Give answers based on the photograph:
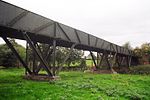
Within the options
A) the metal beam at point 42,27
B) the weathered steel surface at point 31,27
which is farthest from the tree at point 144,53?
the metal beam at point 42,27

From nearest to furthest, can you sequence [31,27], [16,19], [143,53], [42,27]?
[16,19] → [31,27] → [42,27] → [143,53]

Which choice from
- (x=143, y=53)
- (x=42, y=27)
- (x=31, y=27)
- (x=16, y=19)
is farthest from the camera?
(x=143, y=53)

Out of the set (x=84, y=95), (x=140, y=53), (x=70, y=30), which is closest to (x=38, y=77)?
(x=70, y=30)

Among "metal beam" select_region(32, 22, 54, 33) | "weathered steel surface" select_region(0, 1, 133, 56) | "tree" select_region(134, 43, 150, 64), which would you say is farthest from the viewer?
"tree" select_region(134, 43, 150, 64)

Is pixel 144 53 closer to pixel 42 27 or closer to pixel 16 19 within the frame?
pixel 42 27

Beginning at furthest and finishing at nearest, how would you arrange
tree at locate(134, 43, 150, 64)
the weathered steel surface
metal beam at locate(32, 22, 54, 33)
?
1. tree at locate(134, 43, 150, 64)
2. metal beam at locate(32, 22, 54, 33)
3. the weathered steel surface

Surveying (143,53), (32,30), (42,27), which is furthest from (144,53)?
(32,30)

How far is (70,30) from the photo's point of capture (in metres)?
22.5

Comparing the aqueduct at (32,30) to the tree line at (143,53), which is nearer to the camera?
the aqueduct at (32,30)

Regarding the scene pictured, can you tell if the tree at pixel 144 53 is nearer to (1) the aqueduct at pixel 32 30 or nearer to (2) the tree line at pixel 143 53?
(2) the tree line at pixel 143 53

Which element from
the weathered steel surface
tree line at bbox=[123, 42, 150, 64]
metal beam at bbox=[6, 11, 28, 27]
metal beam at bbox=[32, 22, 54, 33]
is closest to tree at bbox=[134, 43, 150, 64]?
tree line at bbox=[123, 42, 150, 64]

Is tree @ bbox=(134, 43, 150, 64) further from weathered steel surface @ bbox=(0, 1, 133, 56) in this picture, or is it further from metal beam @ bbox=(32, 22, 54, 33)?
metal beam @ bbox=(32, 22, 54, 33)

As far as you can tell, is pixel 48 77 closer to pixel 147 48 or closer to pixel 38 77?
pixel 38 77

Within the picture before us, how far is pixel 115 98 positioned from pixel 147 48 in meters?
46.3
